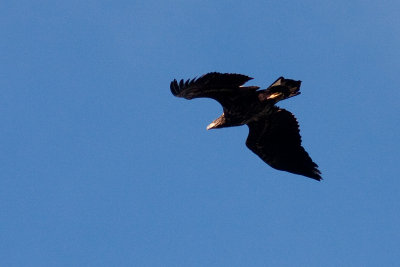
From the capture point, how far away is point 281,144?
15859 mm

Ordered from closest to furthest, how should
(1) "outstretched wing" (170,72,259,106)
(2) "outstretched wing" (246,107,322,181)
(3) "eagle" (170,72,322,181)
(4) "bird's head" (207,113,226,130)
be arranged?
(1) "outstretched wing" (170,72,259,106), (3) "eagle" (170,72,322,181), (4) "bird's head" (207,113,226,130), (2) "outstretched wing" (246,107,322,181)

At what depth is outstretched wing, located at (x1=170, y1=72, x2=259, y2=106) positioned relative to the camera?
13586mm

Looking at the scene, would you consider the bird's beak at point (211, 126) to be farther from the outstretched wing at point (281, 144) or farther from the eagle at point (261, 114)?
the outstretched wing at point (281, 144)

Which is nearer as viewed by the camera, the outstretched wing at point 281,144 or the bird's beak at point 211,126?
the bird's beak at point 211,126

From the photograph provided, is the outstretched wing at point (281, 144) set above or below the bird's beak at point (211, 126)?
below

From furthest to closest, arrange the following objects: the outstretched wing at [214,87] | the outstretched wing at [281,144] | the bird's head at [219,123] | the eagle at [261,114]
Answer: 1. the outstretched wing at [281,144]
2. the bird's head at [219,123]
3. the eagle at [261,114]
4. the outstretched wing at [214,87]

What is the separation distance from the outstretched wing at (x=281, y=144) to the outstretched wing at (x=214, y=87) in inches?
52.8

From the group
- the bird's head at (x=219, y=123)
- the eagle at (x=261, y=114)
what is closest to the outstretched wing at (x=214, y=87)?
the eagle at (x=261, y=114)

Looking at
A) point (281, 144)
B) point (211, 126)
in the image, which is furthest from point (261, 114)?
point (211, 126)

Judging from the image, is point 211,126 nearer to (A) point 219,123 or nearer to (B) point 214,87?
(A) point 219,123

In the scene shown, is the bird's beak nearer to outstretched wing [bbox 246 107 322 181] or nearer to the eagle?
the eagle

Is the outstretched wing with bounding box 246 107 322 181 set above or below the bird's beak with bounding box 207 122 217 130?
below

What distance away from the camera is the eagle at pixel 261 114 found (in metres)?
14.1

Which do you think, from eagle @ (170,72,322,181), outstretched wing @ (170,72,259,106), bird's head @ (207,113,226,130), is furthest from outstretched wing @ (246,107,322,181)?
outstretched wing @ (170,72,259,106)
